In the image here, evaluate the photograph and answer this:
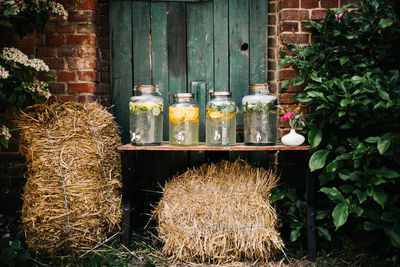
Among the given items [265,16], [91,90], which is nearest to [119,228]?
[91,90]

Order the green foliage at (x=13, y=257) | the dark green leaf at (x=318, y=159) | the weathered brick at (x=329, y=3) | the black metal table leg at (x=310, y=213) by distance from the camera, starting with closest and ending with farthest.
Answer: the green foliage at (x=13, y=257) → the dark green leaf at (x=318, y=159) → the black metal table leg at (x=310, y=213) → the weathered brick at (x=329, y=3)

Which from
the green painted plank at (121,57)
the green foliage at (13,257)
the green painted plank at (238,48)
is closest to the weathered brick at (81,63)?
the green painted plank at (121,57)

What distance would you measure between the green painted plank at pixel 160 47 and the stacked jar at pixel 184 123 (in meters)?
0.48

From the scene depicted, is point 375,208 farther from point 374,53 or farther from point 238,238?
point 374,53

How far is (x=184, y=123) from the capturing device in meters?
1.96

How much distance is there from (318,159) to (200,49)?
4.11ft

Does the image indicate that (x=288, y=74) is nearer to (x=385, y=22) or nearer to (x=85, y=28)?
(x=385, y=22)

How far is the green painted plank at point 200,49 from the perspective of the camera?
239 cm

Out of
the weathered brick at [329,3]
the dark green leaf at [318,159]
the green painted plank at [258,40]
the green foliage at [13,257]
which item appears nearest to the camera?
the green foliage at [13,257]

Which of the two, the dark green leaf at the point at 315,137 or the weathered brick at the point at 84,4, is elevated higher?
the weathered brick at the point at 84,4

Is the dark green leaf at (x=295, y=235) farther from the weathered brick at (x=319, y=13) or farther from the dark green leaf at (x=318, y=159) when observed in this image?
the weathered brick at (x=319, y=13)

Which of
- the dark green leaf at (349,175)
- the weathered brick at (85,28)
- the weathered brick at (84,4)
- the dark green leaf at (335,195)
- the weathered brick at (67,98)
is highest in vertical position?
the weathered brick at (84,4)

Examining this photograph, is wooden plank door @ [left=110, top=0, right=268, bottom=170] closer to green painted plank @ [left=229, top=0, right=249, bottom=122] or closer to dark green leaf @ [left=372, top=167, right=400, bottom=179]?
green painted plank @ [left=229, top=0, right=249, bottom=122]

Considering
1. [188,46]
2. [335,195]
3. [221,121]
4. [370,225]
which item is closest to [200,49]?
[188,46]
